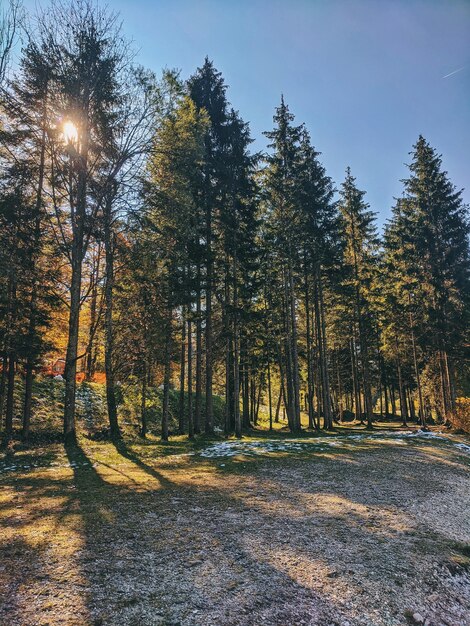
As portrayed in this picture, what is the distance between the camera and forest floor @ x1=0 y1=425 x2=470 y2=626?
3.21 meters

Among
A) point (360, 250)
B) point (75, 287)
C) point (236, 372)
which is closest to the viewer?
point (75, 287)

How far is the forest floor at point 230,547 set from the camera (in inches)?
126

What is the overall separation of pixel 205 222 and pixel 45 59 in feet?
29.2

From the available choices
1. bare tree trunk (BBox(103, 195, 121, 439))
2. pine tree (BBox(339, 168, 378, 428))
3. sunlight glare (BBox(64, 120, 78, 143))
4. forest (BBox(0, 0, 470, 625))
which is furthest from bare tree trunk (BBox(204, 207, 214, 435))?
pine tree (BBox(339, 168, 378, 428))

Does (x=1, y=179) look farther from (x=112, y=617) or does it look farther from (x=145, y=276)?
(x=112, y=617)

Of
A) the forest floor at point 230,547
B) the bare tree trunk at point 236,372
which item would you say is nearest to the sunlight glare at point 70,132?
the bare tree trunk at point 236,372

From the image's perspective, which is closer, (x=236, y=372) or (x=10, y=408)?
(x=10, y=408)

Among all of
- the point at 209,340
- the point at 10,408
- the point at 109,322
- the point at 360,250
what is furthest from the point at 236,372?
the point at 360,250

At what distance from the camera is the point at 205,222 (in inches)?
717

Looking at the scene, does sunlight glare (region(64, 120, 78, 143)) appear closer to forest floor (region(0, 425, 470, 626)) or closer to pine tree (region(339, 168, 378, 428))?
forest floor (region(0, 425, 470, 626))

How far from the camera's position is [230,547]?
4.38 meters

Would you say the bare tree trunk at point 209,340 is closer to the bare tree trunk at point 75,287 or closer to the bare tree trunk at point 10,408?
the bare tree trunk at point 75,287

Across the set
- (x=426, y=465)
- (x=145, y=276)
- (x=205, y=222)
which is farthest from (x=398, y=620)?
(x=205, y=222)

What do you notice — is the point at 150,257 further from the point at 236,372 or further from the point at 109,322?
the point at 236,372
